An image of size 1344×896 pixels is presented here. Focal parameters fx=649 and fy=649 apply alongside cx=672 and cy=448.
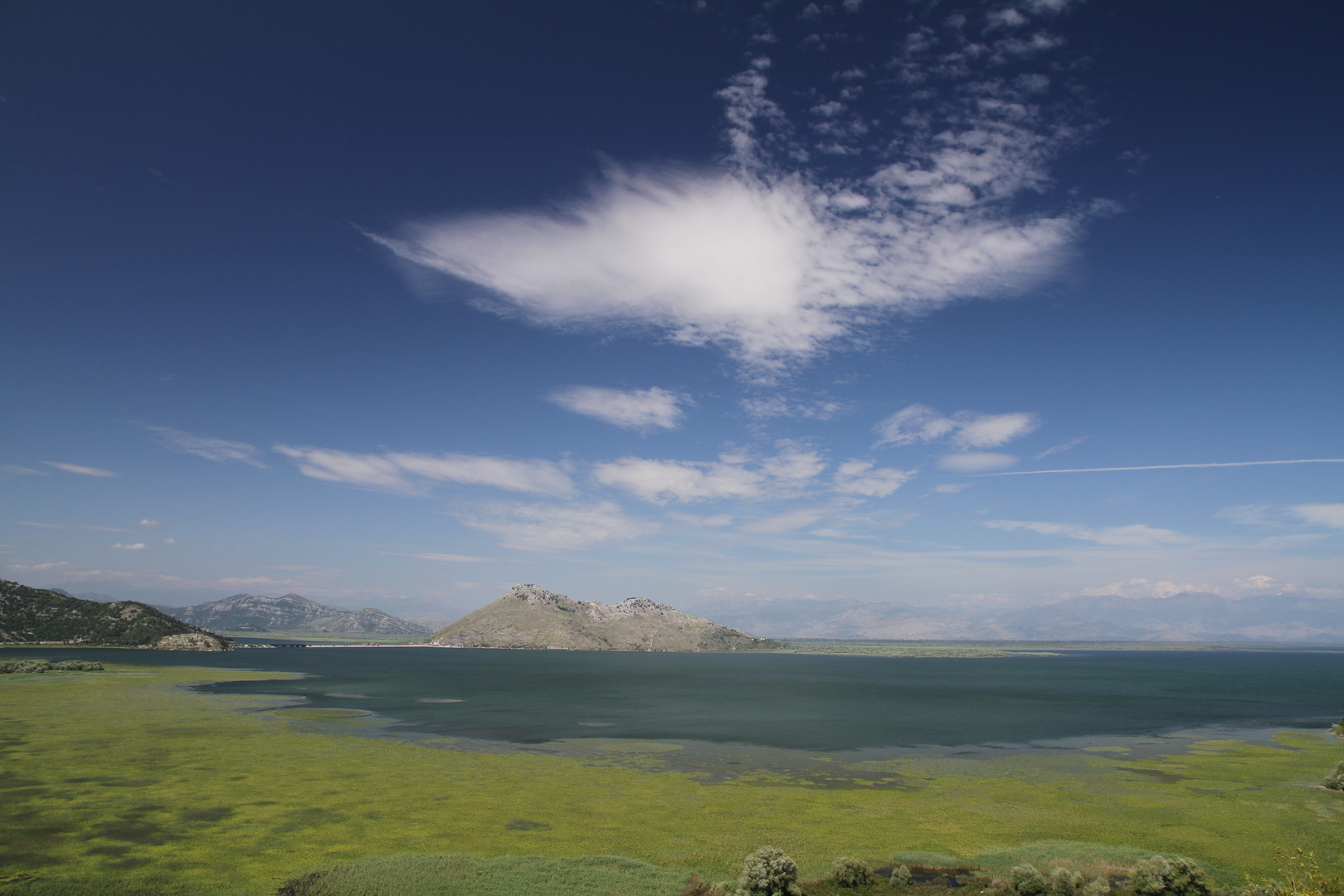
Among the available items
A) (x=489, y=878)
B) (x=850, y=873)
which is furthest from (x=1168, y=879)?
(x=489, y=878)

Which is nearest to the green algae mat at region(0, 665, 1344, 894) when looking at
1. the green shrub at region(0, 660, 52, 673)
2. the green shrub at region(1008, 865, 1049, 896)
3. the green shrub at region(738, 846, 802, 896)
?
the green shrub at region(738, 846, 802, 896)

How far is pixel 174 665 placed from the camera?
168375mm

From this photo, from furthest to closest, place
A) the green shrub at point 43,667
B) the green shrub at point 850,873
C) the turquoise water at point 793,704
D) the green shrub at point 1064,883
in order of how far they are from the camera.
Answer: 1. the green shrub at point 43,667
2. the turquoise water at point 793,704
3. the green shrub at point 850,873
4. the green shrub at point 1064,883

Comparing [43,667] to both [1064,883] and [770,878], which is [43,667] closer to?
[770,878]

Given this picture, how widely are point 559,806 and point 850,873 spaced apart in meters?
18.6

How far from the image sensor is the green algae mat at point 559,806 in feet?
96.5

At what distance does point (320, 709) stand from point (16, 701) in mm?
34485

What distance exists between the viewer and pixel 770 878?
975 inches

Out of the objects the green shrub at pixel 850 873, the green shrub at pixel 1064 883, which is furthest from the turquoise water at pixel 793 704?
the green shrub at pixel 1064 883

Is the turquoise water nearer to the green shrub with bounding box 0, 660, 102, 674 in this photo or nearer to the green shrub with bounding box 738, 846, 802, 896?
the green shrub with bounding box 0, 660, 102, 674

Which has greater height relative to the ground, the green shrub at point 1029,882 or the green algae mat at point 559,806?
the green shrub at point 1029,882

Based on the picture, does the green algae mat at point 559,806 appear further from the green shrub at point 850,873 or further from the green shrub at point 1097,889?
the green shrub at point 1097,889

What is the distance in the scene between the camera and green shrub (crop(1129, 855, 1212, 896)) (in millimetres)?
25609

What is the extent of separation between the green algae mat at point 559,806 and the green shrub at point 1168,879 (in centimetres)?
502
